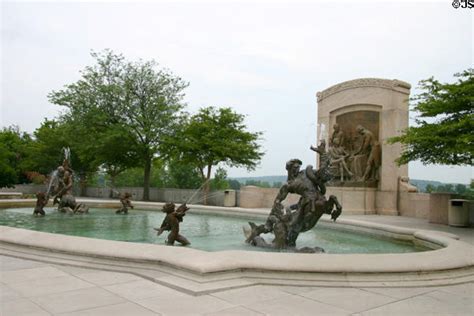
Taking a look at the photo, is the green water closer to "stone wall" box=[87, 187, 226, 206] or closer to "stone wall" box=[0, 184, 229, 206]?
"stone wall" box=[0, 184, 229, 206]

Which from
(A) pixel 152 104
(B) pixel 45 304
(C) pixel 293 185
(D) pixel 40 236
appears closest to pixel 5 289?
(B) pixel 45 304

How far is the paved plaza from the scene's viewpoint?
436 cm

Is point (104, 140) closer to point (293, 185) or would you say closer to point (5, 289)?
point (293, 185)

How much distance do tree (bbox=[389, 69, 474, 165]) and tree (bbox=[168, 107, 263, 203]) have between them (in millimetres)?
15867

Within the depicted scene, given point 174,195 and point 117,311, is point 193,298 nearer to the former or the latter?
point 117,311

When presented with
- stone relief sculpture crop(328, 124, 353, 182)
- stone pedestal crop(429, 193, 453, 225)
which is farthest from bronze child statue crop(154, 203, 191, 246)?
stone relief sculpture crop(328, 124, 353, 182)

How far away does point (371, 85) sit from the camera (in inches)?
853

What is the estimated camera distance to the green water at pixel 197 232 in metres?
9.83

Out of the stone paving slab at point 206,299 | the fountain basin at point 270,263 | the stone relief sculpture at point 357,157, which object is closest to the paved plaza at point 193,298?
the stone paving slab at point 206,299

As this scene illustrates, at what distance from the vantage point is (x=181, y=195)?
104 ft

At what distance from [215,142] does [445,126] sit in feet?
60.3


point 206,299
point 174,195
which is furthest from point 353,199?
point 206,299

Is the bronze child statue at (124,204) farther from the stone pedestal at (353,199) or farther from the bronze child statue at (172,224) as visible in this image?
the stone pedestal at (353,199)

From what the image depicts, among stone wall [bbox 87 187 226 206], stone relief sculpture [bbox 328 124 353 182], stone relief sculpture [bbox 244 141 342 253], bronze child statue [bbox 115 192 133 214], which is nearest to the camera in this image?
stone relief sculpture [bbox 244 141 342 253]
